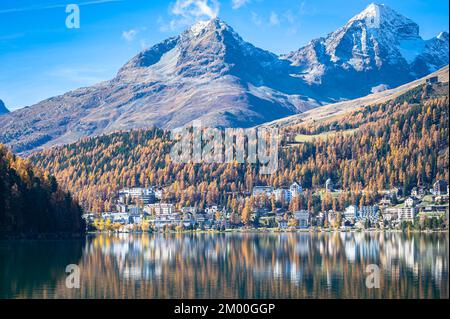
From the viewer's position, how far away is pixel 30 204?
141125 mm

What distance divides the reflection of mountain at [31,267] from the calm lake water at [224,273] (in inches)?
3.3

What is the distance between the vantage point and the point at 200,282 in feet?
241

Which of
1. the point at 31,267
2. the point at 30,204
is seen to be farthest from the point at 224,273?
the point at 30,204

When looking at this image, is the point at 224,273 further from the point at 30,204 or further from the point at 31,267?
the point at 30,204

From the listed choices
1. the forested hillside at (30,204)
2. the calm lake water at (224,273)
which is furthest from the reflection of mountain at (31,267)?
the forested hillside at (30,204)

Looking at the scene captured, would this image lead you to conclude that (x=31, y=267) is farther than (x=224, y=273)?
Yes

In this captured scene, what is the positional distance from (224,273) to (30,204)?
6838 centimetres

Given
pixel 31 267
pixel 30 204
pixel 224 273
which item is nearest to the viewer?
pixel 224 273

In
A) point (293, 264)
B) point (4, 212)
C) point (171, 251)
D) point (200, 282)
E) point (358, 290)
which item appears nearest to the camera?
point (358, 290)

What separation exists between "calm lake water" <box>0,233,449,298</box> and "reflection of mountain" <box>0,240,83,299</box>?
0.08 meters
